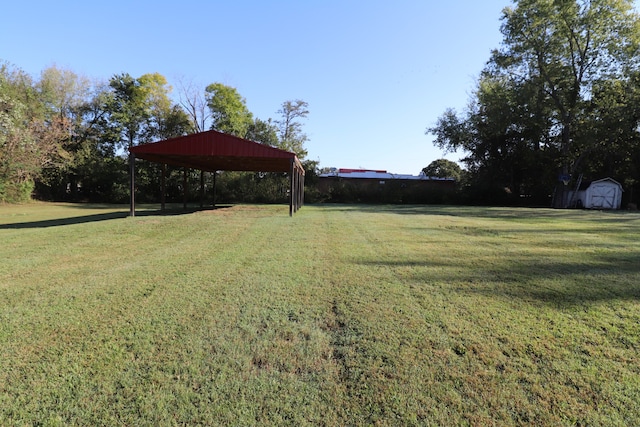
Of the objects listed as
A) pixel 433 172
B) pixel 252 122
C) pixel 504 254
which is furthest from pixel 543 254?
pixel 433 172

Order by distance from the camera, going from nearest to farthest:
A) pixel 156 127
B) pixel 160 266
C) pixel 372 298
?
1. pixel 372 298
2. pixel 160 266
3. pixel 156 127

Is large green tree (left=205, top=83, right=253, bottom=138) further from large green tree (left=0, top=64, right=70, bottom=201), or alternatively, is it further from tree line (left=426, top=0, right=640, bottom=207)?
tree line (left=426, top=0, right=640, bottom=207)

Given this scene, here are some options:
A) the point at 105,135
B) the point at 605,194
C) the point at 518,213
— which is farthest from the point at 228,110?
the point at 605,194

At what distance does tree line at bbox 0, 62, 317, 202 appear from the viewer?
2353 centimetres

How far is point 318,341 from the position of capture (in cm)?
287

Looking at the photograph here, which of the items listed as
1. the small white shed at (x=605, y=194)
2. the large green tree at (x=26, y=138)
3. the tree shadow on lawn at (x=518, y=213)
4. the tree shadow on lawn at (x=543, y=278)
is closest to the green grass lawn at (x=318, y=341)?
the tree shadow on lawn at (x=543, y=278)

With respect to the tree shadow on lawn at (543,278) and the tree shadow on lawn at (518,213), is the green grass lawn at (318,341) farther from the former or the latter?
the tree shadow on lawn at (518,213)

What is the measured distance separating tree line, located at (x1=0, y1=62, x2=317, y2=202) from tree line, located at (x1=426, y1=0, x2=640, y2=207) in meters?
17.0

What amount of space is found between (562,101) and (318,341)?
3191 centimetres

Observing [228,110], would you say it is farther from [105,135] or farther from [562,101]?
[562,101]

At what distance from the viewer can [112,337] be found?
2.90 meters

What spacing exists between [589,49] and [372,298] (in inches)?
1272

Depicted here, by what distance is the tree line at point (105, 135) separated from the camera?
77.2 feet

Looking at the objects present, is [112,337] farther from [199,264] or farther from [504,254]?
[504,254]
